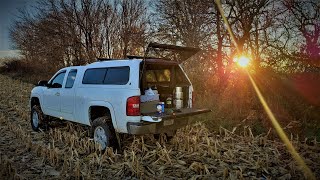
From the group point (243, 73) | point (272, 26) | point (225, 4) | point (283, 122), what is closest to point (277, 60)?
point (243, 73)

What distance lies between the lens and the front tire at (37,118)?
30.3 feet

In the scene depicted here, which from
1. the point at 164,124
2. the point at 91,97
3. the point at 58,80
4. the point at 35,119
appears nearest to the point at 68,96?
the point at 58,80

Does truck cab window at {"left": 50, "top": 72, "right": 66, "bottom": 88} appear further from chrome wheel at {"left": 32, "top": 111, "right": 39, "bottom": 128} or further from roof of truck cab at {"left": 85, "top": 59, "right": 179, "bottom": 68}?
roof of truck cab at {"left": 85, "top": 59, "right": 179, "bottom": 68}

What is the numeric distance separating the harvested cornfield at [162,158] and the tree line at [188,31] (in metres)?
3.75

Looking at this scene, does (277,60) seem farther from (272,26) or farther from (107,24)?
(107,24)

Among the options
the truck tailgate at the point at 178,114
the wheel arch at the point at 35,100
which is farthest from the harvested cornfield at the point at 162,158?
the wheel arch at the point at 35,100

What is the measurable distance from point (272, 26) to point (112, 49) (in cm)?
975

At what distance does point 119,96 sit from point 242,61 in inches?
330

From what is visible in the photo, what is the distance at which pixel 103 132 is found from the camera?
6805mm

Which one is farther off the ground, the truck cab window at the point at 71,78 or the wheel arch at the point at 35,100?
the truck cab window at the point at 71,78

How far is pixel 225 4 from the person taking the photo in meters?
14.0

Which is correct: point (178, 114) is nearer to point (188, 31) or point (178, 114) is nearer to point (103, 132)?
point (103, 132)

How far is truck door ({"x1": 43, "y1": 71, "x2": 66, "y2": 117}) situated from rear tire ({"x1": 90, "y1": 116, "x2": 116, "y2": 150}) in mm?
2102

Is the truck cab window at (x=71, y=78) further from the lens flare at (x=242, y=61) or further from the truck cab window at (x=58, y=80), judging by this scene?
the lens flare at (x=242, y=61)
